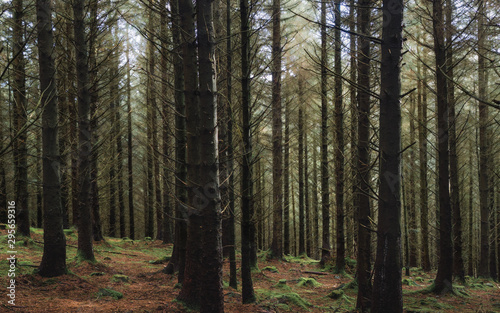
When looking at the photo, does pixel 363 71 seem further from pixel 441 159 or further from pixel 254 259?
pixel 254 259

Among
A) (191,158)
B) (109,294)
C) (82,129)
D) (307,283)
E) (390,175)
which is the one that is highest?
(82,129)

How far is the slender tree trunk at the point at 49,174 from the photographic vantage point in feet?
19.5

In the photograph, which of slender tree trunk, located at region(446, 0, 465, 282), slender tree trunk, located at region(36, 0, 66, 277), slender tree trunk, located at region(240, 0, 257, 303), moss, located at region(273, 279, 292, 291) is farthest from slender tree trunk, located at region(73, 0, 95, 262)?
slender tree trunk, located at region(446, 0, 465, 282)

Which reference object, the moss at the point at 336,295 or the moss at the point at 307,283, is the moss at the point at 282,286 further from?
the moss at the point at 336,295

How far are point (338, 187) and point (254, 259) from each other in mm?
3557

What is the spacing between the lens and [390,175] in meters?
3.85

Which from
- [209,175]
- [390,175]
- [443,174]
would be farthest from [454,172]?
[209,175]

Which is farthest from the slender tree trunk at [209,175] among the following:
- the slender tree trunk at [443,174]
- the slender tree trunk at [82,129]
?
the slender tree trunk at [443,174]

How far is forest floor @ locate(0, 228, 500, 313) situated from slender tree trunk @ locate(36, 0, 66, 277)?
1.09ft

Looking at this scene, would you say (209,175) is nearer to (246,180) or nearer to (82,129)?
(246,180)

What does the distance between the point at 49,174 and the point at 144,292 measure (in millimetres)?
2941

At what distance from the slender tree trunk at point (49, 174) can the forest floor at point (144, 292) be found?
1.09 ft

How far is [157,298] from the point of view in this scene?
5.84 meters

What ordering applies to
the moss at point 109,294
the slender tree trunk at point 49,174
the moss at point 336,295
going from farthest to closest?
the moss at point 336,295 < the slender tree trunk at point 49,174 < the moss at point 109,294
